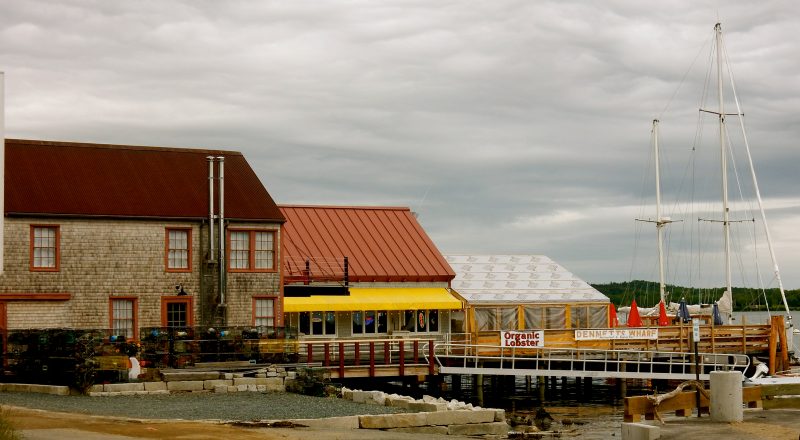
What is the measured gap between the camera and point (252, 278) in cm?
4753

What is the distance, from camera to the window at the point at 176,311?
45.8 meters

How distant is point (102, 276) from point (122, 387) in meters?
11.3

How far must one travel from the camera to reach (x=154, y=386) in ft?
115

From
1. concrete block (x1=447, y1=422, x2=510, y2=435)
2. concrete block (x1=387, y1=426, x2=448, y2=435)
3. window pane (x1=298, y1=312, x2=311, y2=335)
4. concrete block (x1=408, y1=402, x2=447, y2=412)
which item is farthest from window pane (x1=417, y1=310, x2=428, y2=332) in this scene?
concrete block (x1=387, y1=426, x2=448, y2=435)

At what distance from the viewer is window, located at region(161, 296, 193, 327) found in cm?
4584

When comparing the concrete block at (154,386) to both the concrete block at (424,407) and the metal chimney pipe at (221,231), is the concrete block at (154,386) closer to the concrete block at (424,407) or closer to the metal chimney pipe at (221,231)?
the concrete block at (424,407)

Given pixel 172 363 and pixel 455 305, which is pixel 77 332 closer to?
pixel 172 363

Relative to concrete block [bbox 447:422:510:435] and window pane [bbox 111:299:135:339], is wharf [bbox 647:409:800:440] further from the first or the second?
window pane [bbox 111:299:135:339]

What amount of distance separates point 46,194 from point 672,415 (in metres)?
25.1

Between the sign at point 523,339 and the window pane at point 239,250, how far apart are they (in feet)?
35.7

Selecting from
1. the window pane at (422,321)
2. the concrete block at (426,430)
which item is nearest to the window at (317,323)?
the window pane at (422,321)

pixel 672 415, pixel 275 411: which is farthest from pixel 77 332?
pixel 672 415

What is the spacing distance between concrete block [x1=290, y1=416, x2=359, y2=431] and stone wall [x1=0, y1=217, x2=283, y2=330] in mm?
19319

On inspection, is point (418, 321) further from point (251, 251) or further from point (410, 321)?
point (251, 251)
